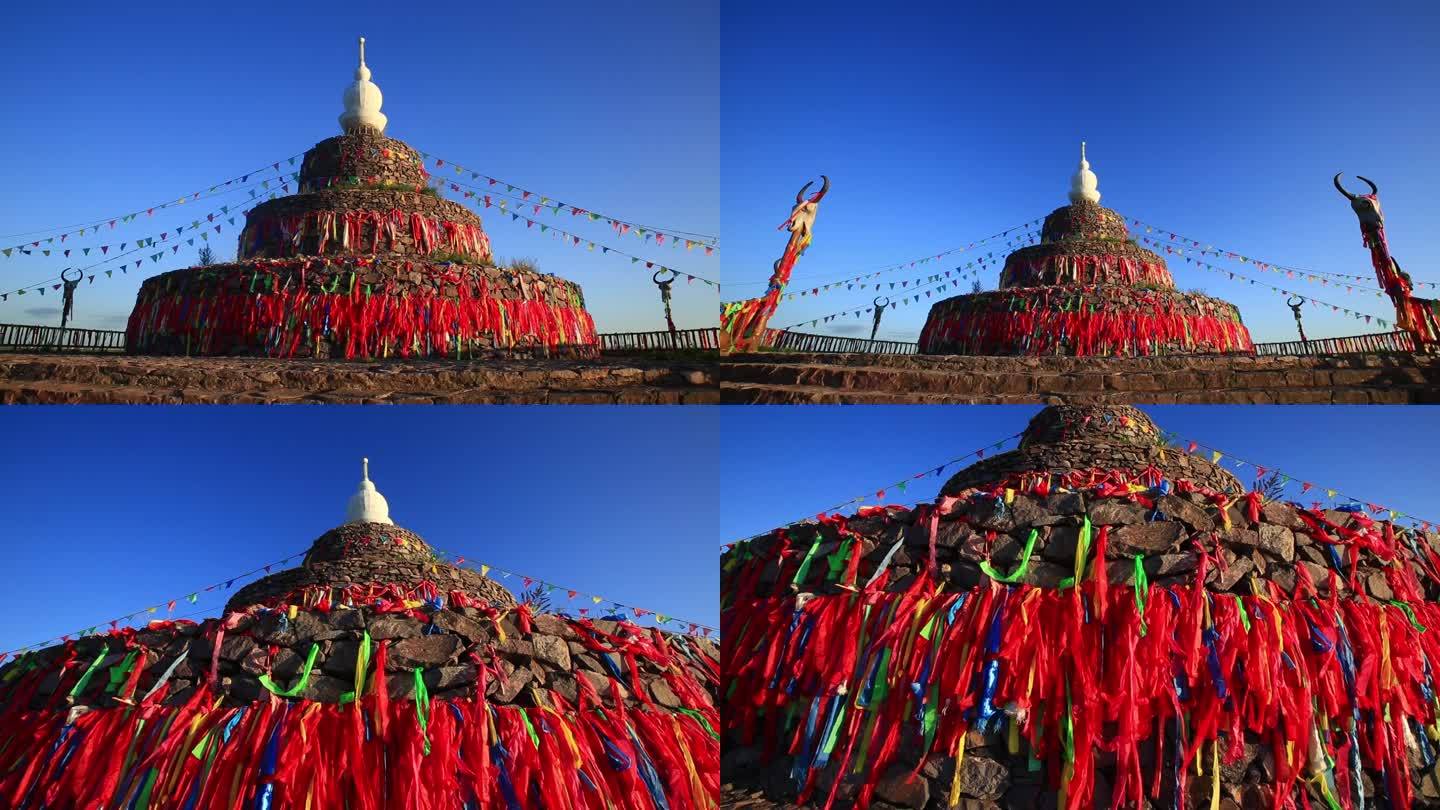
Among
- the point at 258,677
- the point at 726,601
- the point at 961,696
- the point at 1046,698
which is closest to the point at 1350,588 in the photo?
the point at 1046,698

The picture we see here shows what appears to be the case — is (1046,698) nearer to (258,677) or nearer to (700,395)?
(700,395)

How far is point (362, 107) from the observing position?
21500mm

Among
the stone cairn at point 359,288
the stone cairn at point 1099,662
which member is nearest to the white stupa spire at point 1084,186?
the stone cairn at point 359,288

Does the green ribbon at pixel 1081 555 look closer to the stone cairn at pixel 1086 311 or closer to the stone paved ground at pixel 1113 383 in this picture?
the stone paved ground at pixel 1113 383

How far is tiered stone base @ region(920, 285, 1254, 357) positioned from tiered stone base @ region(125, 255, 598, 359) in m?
9.67

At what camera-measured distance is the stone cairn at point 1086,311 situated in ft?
70.5

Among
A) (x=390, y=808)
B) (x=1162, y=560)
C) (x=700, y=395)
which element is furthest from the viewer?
(x=700, y=395)

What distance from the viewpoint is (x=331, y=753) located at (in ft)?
19.6

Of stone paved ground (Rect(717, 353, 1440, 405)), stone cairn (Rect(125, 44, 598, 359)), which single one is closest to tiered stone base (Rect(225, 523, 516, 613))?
stone cairn (Rect(125, 44, 598, 359))

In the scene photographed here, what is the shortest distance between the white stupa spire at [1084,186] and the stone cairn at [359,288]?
14.5 metres

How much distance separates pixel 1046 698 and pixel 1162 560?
1.23m

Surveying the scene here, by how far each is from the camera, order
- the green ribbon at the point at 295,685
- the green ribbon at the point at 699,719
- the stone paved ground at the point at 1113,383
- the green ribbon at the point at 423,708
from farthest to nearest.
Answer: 1. the stone paved ground at the point at 1113,383
2. the green ribbon at the point at 699,719
3. the green ribbon at the point at 295,685
4. the green ribbon at the point at 423,708

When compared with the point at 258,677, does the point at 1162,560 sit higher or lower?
higher

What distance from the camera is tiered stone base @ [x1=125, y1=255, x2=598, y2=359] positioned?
1534 centimetres
